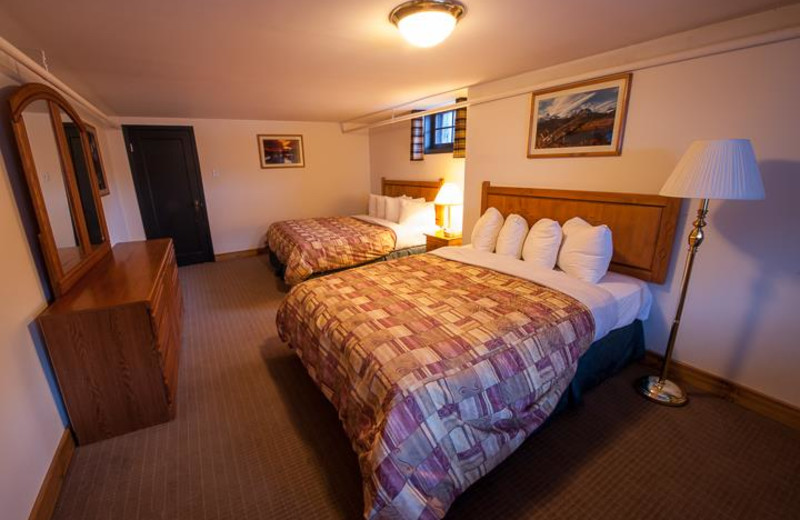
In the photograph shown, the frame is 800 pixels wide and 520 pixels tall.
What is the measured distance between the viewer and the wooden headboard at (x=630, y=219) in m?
2.26

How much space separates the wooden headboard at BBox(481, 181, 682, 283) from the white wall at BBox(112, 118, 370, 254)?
13.6ft

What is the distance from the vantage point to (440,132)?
4605 millimetres

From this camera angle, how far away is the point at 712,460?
1.70 meters

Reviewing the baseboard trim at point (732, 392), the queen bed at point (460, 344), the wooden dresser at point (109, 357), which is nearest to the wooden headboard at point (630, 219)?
the queen bed at point (460, 344)

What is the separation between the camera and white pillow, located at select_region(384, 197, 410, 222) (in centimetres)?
482

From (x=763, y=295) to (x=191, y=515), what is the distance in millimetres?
3245

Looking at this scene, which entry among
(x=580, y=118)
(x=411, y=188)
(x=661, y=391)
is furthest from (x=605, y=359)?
(x=411, y=188)

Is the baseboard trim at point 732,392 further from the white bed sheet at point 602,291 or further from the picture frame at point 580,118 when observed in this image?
the picture frame at point 580,118

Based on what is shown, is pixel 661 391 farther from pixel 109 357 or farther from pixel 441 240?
pixel 109 357

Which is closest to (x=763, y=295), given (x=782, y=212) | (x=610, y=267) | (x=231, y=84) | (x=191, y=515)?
(x=782, y=212)

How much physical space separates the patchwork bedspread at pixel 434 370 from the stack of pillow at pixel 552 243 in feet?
1.44

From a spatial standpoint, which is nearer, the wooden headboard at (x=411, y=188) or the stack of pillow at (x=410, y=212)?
the stack of pillow at (x=410, y=212)

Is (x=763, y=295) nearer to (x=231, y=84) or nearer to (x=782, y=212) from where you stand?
(x=782, y=212)

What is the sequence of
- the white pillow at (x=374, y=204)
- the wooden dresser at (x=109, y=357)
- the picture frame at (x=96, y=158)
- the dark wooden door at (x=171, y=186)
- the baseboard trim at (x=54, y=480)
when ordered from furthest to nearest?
the white pillow at (x=374, y=204) → the dark wooden door at (x=171, y=186) → the picture frame at (x=96, y=158) → the wooden dresser at (x=109, y=357) → the baseboard trim at (x=54, y=480)
